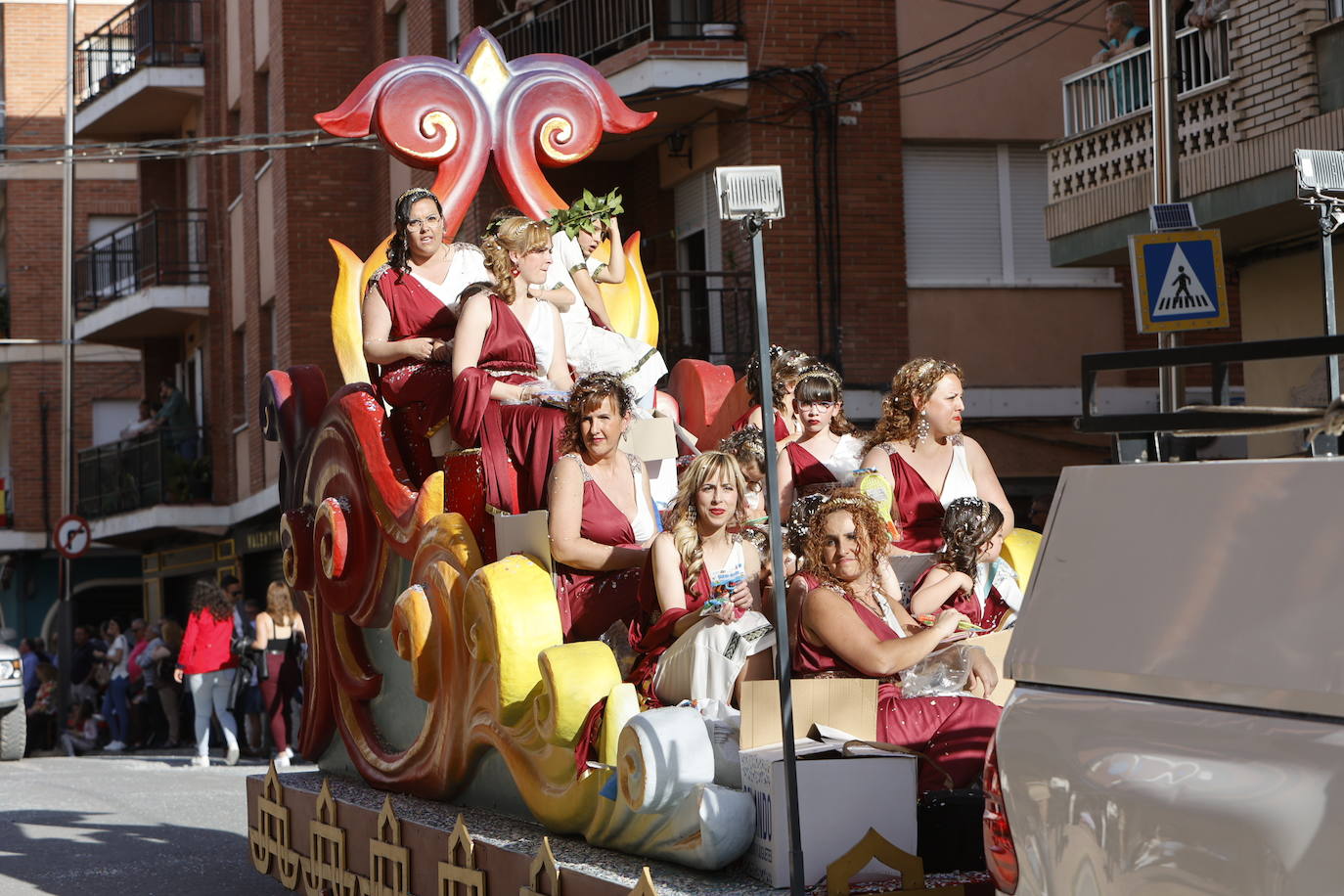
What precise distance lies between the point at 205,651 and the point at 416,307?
1020 centimetres

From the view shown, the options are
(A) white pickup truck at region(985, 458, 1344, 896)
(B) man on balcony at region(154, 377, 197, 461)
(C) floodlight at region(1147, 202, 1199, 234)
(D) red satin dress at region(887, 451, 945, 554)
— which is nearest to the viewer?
(A) white pickup truck at region(985, 458, 1344, 896)

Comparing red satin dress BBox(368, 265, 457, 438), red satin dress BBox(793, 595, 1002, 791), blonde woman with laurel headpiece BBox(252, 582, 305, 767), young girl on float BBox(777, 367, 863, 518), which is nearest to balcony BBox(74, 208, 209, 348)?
blonde woman with laurel headpiece BBox(252, 582, 305, 767)

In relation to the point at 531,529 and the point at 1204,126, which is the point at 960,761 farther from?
the point at 1204,126

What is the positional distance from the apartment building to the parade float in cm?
597

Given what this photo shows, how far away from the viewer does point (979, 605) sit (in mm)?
6906

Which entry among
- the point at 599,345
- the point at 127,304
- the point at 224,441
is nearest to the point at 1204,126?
the point at 599,345

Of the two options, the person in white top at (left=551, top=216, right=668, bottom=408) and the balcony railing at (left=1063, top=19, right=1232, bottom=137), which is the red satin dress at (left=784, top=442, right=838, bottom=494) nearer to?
the person in white top at (left=551, top=216, right=668, bottom=408)

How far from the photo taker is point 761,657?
600 centimetres

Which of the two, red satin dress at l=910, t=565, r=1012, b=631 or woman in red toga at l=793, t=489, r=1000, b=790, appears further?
red satin dress at l=910, t=565, r=1012, b=631

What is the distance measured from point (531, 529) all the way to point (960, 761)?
1.89 metres

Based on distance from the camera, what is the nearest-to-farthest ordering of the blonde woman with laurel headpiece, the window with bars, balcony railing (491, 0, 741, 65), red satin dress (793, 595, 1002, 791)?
1. red satin dress (793, 595, 1002, 791)
2. the blonde woman with laurel headpiece
3. balcony railing (491, 0, 741, 65)
4. the window with bars

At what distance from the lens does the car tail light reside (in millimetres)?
3268

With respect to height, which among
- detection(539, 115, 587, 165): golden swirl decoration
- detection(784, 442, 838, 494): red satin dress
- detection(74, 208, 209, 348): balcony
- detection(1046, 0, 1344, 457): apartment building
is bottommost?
detection(784, 442, 838, 494): red satin dress

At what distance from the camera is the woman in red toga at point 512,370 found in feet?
23.9
